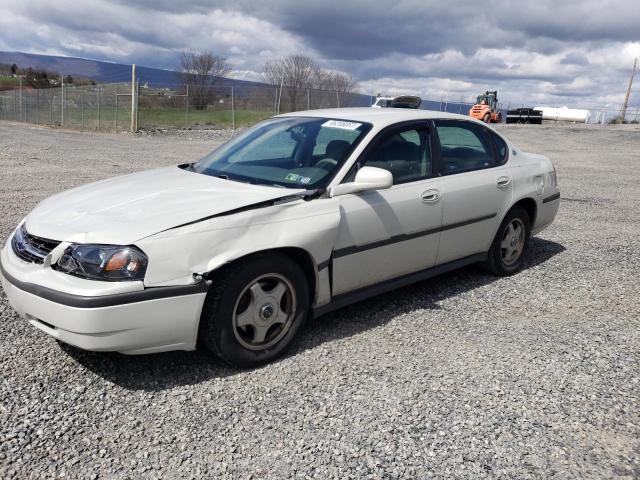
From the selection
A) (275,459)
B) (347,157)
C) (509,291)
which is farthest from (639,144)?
(275,459)

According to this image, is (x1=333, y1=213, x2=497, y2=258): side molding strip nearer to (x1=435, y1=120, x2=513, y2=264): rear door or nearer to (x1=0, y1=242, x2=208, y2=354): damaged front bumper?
(x1=435, y1=120, x2=513, y2=264): rear door

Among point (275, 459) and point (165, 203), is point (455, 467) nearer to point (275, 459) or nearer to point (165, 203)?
point (275, 459)

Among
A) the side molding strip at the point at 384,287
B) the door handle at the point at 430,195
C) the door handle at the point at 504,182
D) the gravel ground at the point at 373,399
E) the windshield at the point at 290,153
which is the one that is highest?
the windshield at the point at 290,153

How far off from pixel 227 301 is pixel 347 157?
4.50 ft

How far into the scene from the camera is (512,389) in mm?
3289

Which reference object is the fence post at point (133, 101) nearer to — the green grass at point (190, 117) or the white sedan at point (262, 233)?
the green grass at point (190, 117)

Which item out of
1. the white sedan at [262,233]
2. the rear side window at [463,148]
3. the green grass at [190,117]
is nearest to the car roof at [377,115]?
the white sedan at [262,233]

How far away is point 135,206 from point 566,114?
56.3 m

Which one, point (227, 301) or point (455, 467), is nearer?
point (455, 467)

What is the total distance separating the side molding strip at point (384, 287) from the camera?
3.81 meters

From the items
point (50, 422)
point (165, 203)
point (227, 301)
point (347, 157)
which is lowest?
point (50, 422)

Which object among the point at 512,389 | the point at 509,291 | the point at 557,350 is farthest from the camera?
the point at 509,291

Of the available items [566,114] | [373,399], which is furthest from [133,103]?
[566,114]

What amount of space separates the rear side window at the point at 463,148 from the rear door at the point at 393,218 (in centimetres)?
19
